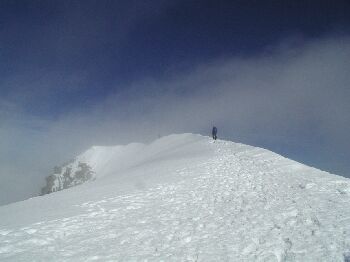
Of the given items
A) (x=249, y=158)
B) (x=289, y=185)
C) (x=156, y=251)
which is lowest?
(x=156, y=251)

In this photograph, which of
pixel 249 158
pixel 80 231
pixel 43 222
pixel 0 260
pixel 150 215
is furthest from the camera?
pixel 249 158

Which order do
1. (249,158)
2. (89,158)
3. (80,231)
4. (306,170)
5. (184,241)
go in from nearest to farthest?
(184,241) → (80,231) → (306,170) → (249,158) → (89,158)

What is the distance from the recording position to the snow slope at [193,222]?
8164 mm

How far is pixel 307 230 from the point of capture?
9.16 meters

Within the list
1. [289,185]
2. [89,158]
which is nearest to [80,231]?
[289,185]

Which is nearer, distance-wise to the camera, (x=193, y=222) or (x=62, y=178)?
(x=193, y=222)

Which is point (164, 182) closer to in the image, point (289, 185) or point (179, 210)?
point (179, 210)

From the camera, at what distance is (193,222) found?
10742mm

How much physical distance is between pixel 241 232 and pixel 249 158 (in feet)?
50.2

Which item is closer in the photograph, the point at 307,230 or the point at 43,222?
the point at 307,230

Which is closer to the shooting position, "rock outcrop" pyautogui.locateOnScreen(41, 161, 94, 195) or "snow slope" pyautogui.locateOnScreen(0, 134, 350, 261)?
"snow slope" pyautogui.locateOnScreen(0, 134, 350, 261)

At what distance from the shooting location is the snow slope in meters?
8.16

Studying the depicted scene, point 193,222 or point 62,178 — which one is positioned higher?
point 193,222

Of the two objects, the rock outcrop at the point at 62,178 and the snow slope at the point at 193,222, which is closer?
the snow slope at the point at 193,222
